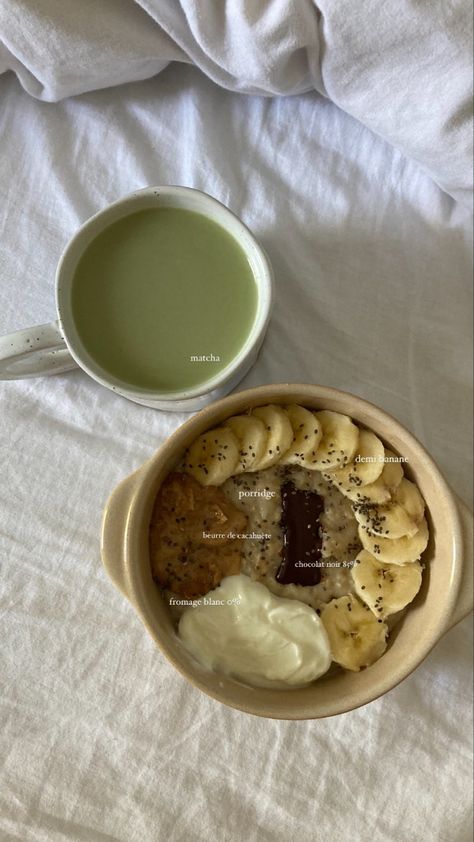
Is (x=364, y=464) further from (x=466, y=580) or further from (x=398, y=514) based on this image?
(x=466, y=580)

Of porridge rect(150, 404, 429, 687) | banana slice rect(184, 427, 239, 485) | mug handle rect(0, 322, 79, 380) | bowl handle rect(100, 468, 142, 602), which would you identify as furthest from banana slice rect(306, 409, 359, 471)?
mug handle rect(0, 322, 79, 380)

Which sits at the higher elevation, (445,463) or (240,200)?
(240,200)

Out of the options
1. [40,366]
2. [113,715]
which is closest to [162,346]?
[40,366]

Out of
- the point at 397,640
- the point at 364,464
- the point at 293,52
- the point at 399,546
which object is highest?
the point at 293,52

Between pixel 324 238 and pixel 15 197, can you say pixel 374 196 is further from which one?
pixel 15 197

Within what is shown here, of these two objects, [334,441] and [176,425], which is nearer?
[334,441]

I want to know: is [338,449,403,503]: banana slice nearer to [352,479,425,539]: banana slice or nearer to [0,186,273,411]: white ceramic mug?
[352,479,425,539]: banana slice

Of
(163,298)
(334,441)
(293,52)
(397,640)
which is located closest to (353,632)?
(397,640)

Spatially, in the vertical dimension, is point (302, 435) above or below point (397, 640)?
above
